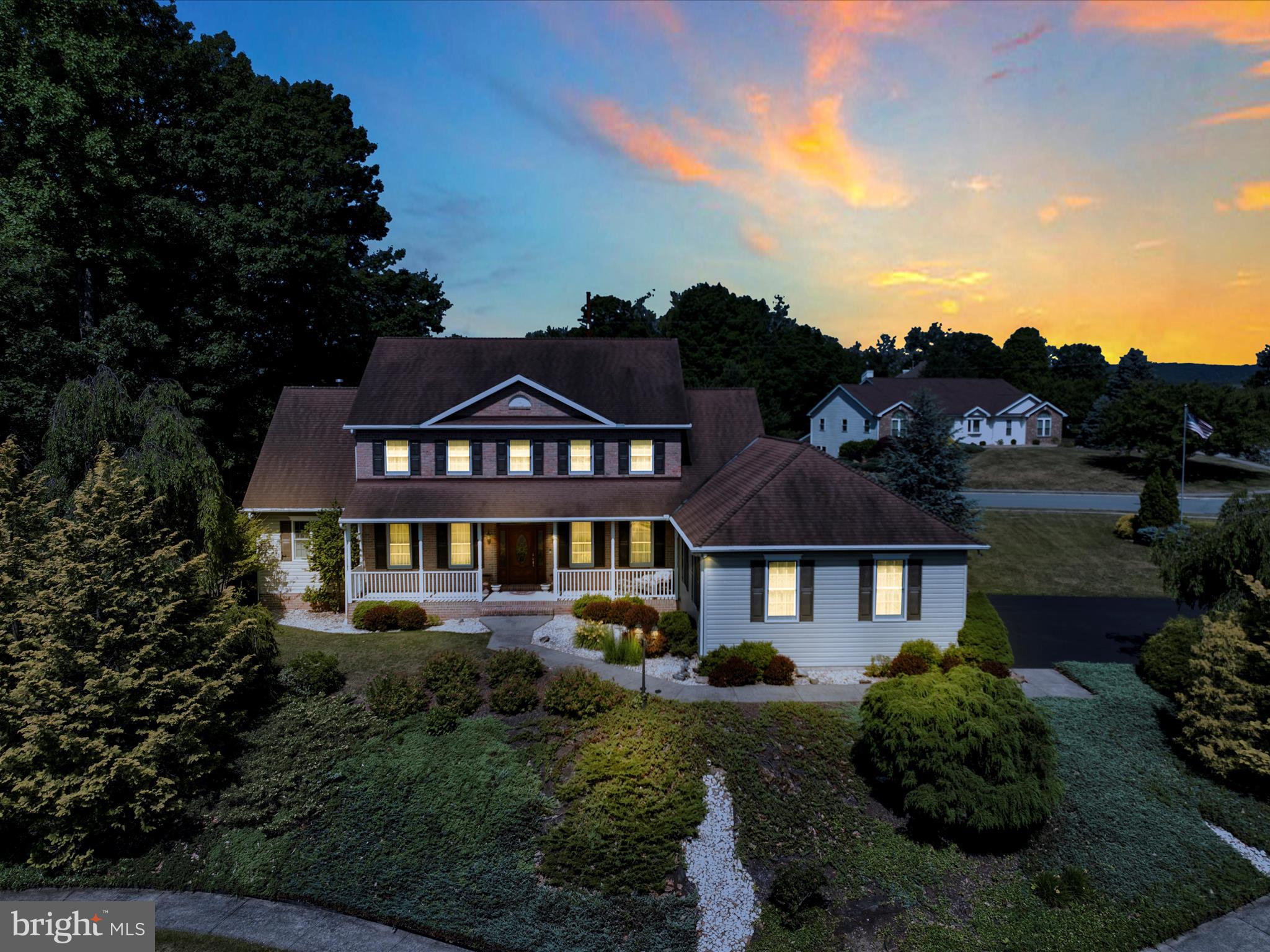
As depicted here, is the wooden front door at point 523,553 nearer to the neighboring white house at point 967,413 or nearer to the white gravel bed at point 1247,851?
the white gravel bed at point 1247,851

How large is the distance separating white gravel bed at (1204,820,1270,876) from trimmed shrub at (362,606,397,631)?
1916 centimetres

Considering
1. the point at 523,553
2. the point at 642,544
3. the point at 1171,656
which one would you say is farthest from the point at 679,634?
the point at 1171,656

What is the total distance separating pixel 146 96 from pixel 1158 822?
36.4 m

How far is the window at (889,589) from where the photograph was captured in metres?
18.2

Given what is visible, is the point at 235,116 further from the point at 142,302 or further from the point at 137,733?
the point at 137,733

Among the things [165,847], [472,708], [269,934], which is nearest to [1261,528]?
[472,708]

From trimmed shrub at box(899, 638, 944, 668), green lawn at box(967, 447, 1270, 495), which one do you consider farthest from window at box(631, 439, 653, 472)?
green lawn at box(967, 447, 1270, 495)

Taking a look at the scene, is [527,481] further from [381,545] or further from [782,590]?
[782,590]

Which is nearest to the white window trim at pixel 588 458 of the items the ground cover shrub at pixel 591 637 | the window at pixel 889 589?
the ground cover shrub at pixel 591 637

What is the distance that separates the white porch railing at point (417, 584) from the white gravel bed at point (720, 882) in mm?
11623

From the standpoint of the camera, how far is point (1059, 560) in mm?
30188

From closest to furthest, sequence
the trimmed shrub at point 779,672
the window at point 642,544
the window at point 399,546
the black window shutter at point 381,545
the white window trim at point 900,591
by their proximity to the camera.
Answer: the trimmed shrub at point 779,672, the white window trim at point 900,591, the black window shutter at point 381,545, the window at point 399,546, the window at point 642,544

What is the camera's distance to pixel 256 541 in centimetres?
2356

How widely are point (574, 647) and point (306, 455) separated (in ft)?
A: 41.7
